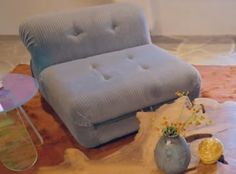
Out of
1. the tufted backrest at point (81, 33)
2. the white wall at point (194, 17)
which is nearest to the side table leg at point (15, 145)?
the tufted backrest at point (81, 33)

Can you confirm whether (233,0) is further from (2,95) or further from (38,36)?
(2,95)

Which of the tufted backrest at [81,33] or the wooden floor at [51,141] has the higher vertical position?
the tufted backrest at [81,33]

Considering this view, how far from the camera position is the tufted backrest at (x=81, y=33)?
248 centimetres

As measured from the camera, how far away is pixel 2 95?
2133mm

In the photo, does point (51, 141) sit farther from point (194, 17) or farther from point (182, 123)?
point (194, 17)

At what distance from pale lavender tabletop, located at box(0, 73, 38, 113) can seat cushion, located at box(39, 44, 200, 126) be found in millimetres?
146

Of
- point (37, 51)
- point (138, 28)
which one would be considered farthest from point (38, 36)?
point (138, 28)

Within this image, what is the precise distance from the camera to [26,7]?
4039 mm

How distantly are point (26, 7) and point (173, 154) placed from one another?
3.09 metres

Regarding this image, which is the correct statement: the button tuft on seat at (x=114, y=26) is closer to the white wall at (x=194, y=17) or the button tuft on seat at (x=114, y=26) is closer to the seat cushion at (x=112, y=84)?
the seat cushion at (x=112, y=84)

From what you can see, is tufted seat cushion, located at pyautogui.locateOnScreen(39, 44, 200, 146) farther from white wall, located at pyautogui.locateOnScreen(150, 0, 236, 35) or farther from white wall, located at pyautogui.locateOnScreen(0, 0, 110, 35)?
white wall, located at pyautogui.locateOnScreen(0, 0, 110, 35)

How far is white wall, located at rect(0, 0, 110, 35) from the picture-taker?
3.98m

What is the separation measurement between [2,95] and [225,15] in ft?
8.23

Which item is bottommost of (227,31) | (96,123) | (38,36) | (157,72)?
(227,31)
